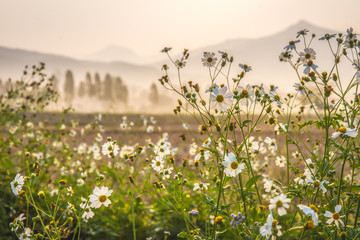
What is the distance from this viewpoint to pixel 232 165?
5.80 feet

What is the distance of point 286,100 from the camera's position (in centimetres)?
253

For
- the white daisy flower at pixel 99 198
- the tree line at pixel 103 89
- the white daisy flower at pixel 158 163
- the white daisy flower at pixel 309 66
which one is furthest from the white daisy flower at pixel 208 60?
the tree line at pixel 103 89

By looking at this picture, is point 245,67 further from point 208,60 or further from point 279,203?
point 279,203

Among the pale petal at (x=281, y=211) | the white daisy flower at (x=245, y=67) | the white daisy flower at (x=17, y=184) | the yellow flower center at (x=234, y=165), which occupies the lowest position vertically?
the white daisy flower at (x=17, y=184)

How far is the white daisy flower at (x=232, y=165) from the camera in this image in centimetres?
171

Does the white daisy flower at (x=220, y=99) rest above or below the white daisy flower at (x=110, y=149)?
above

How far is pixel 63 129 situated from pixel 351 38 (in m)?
4.03

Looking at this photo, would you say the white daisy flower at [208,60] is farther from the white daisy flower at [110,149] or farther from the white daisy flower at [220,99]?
the white daisy flower at [110,149]

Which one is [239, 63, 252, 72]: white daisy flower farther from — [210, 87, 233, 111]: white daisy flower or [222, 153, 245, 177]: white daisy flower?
[222, 153, 245, 177]: white daisy flower

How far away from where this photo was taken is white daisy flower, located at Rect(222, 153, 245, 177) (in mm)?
1706

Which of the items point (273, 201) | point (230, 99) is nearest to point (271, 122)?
point (230, 99)

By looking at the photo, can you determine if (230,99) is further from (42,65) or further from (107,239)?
(42,65)

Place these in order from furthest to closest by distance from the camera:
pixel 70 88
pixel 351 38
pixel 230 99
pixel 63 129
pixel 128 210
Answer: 1. pixel 70 88
2. pixel 63 129
3. pixel 128 210
4. pixel 351 38
5. pixel 230 99

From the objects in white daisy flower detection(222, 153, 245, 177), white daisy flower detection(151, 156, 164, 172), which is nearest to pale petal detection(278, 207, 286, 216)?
white daisy flower detection(222, 153, 245, 177)
